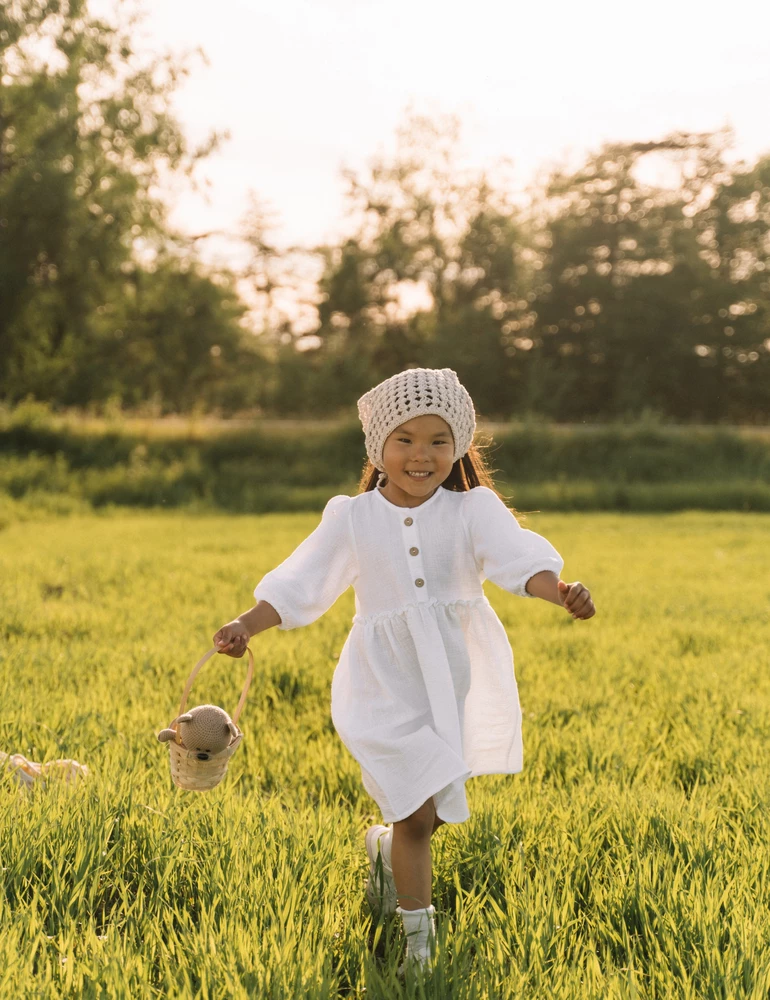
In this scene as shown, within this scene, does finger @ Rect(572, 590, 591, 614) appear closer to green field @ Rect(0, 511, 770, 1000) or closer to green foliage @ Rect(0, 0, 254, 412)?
green field @ Rect(0, 511, 770, 1000)

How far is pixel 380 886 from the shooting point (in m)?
2.61

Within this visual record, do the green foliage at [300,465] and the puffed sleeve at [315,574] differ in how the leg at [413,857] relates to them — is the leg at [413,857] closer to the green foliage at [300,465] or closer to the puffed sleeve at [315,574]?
the puffed sleeve at [315,574]

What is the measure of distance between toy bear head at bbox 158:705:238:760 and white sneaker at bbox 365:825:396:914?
1.85 feet

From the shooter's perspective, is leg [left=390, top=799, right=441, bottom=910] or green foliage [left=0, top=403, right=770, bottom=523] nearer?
leg [left=390, top=799, right=441, bottom=910]

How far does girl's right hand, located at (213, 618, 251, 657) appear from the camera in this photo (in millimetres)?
2475

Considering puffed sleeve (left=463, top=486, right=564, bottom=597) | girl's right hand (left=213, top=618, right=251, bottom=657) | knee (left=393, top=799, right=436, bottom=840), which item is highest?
puffed sleeve (left=463, top=486, right=564, bottom=597)

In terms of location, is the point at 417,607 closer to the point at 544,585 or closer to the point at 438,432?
the point at 544,585

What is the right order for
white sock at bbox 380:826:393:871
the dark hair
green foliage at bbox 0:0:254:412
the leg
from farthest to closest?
green foliage at bbox 0:0:254:412
the dark hair
white sock at bbox 380:826:393:871
the leg

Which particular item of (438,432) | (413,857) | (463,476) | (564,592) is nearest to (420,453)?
(438,432)

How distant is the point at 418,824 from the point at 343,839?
53 centimetres

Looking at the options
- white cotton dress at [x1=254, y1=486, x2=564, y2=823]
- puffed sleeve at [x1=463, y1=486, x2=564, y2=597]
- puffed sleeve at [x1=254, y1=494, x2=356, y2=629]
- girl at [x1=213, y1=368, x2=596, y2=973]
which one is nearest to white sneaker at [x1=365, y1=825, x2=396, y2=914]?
girl at [x1=213, y1=368, x2=596, y2=973]

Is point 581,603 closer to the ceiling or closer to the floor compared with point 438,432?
closer to the floor

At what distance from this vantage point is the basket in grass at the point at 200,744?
260 cm

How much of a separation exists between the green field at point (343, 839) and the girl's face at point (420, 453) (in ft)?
3.65
